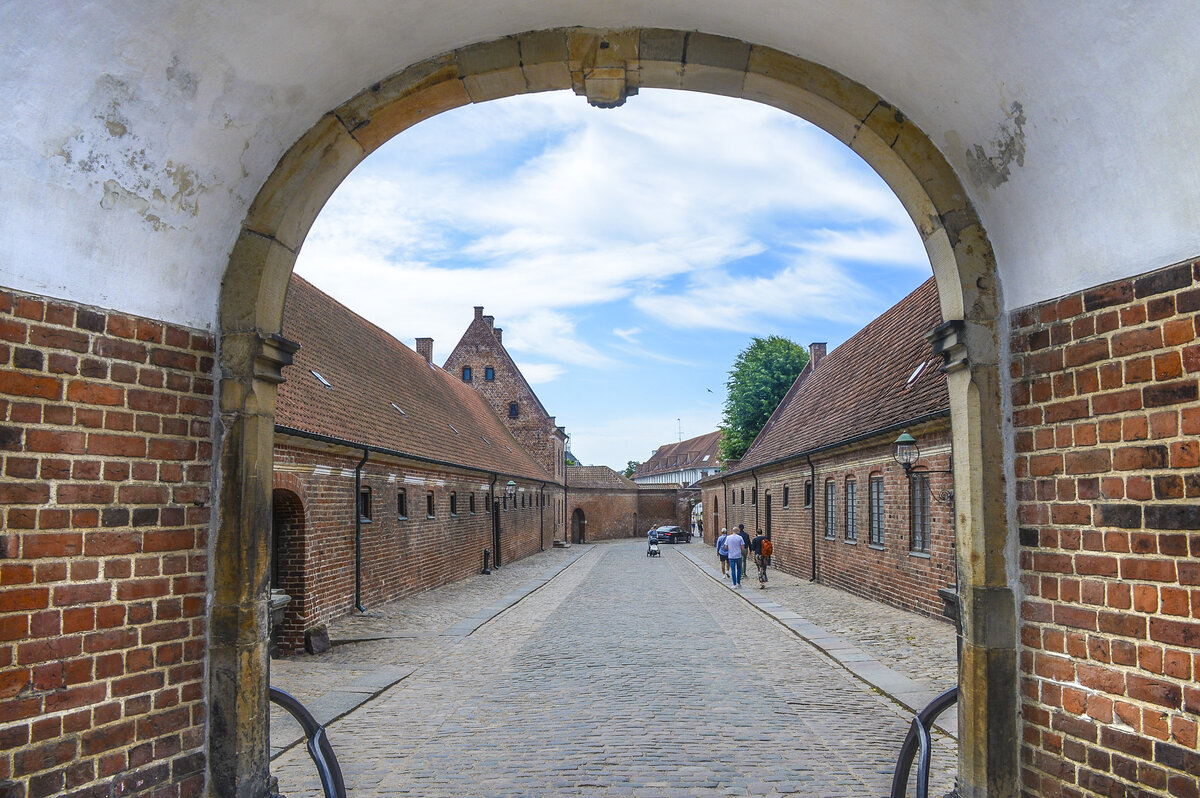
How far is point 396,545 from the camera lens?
1599cm

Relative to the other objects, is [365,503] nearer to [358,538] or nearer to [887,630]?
[358,538]

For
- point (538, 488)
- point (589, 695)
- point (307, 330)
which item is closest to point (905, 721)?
point (589, 695)

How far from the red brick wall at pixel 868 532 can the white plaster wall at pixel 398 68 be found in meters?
9.26

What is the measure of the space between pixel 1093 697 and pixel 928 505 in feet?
33.6

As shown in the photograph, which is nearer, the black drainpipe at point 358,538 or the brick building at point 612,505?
the black drainpipe at point 358,538

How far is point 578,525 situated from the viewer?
52.5 m

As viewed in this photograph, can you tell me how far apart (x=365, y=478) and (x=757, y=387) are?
29.8m

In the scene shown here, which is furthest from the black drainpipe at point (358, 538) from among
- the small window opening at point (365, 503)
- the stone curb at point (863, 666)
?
the stone curb at point (863, 666)

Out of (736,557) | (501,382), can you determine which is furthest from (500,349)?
(736,557)

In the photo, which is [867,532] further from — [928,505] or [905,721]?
[905,721]

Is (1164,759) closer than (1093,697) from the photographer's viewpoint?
Yes

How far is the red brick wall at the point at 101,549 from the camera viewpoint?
121 inches

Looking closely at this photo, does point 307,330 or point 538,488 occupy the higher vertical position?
point 307,330

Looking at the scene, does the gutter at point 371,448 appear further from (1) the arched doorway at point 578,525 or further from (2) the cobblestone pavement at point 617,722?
(1) the arched doorway at point 578,525
